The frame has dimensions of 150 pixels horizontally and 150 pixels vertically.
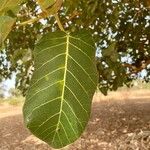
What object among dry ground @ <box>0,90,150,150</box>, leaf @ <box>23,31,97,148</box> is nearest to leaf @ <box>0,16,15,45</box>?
leaf @ <box>23,31,97,148</box>

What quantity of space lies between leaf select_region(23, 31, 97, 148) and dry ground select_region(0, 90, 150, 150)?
4555 millimetres

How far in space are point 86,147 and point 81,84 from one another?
18.6 feet

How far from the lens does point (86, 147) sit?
642cm

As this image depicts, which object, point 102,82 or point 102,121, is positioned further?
point 102,121

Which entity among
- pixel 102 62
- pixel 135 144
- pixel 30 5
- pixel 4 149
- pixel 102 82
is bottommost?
pixel 4 149

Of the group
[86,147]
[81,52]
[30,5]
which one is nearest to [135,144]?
[86,147]

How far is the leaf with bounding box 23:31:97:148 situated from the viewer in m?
0.78

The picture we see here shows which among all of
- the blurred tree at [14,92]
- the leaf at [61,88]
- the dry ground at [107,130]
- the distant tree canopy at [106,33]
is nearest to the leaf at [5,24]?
the leaf at [61,88]

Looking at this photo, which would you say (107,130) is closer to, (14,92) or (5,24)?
(5,24)

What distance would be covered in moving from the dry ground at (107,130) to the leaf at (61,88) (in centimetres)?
456

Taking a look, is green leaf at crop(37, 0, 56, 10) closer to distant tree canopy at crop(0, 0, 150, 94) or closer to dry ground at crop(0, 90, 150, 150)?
distant tree canopy at crop(0, 0, 150, 94)

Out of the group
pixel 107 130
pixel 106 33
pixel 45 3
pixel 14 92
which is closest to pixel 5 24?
pixel 45 3

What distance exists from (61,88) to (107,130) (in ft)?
Answer: 21.3

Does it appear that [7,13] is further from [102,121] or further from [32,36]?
[102,121]
